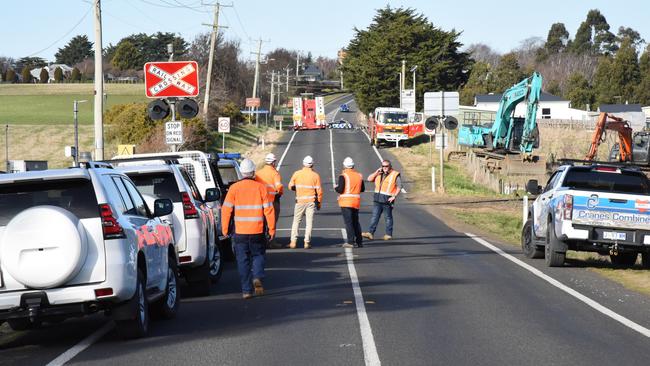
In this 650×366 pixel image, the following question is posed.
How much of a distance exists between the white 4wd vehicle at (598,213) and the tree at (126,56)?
158507 millimetres

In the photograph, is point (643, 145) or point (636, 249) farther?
point (643, 145)

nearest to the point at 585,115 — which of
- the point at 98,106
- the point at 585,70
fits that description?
the point at 585,70

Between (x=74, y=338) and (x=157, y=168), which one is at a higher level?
(x=157, y=168)

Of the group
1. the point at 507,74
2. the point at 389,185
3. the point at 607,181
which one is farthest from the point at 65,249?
the point at 507,74

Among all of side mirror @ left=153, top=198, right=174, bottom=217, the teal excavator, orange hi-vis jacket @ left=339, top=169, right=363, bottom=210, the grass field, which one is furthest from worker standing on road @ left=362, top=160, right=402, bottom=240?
the grass field

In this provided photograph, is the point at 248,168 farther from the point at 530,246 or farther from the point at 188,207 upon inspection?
the point at 530,246

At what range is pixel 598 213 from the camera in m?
17.7

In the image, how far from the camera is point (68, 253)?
31.2 ft

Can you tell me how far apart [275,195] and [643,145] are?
3167 centimetres

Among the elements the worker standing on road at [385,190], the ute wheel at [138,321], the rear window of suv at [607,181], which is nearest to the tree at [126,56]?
the worker standing on road at [385,190]

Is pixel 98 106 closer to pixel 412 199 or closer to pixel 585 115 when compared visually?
pixel 412 199

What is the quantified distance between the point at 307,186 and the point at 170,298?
9.63 meters

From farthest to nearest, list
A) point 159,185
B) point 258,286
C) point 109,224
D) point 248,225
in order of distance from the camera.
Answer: point 159,185 < point 258,286 < point 248,225 < point 109,224

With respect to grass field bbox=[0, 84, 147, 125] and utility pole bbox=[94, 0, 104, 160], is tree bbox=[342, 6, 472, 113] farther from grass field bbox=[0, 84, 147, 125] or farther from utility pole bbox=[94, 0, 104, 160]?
utility pole bbox=[94, 0, 104, 160]
